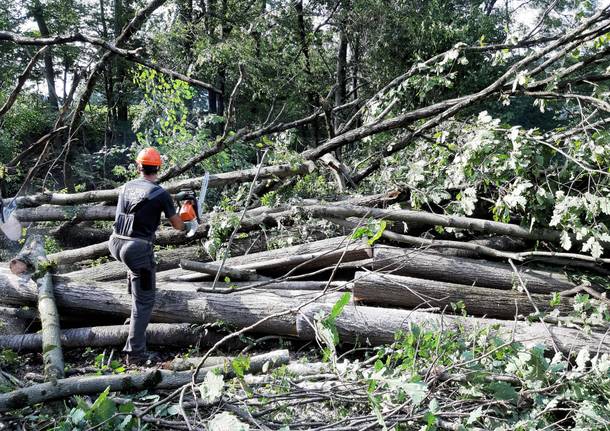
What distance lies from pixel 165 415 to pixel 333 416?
3.23 feet

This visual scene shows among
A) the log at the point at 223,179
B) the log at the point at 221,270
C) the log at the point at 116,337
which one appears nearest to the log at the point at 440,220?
the log at the point at 223,179

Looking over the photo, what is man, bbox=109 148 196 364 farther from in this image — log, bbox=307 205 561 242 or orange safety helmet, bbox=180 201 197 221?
log, bbox=307 205 561 242

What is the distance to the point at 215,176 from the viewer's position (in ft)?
18.6

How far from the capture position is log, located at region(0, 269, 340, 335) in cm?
427

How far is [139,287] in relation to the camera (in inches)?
166

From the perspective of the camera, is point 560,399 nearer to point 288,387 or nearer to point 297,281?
point 288,387

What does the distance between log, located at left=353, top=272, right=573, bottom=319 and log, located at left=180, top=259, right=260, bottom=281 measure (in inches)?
42.2

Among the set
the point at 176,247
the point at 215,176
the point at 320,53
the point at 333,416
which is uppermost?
the point at 320,53

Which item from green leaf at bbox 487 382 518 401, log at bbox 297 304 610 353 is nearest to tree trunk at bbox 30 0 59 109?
log at bbox 297 304 610 353

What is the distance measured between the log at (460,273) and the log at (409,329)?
61 cm

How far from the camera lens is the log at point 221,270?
188 inches

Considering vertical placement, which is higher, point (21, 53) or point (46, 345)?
point (21, 53)

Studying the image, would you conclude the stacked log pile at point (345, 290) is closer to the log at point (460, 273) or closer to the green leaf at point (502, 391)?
the log at point (460, 273)

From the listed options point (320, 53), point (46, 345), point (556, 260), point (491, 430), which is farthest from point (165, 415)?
point (320, 53)
